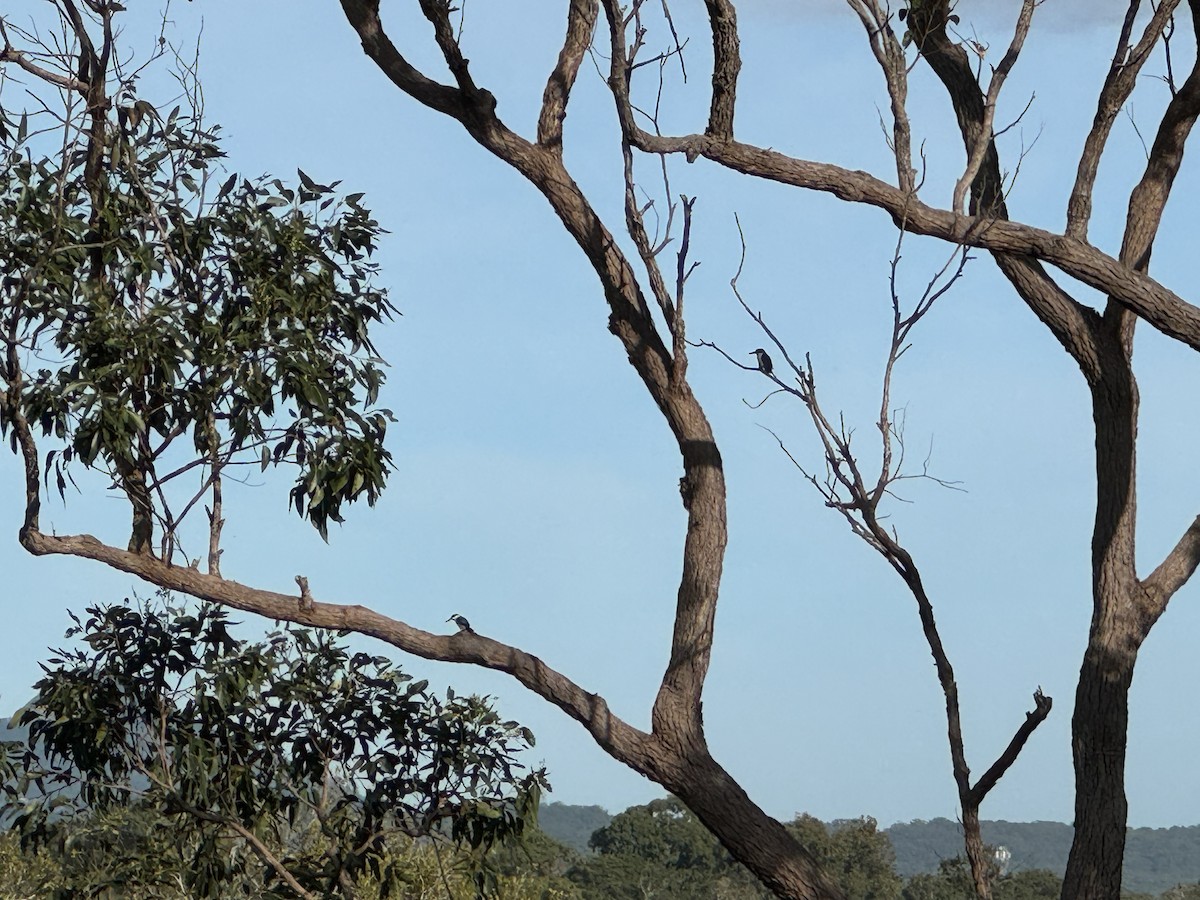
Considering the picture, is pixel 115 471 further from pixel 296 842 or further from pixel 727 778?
pixel 727 778

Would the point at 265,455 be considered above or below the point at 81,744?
above

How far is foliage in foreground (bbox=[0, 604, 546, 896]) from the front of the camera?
21.1ft

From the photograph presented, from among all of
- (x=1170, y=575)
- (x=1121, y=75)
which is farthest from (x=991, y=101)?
(x=1170, y=575)

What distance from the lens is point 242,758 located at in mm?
6539

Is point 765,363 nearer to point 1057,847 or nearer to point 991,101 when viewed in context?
point 991,101

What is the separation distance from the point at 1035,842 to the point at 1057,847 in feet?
7.44

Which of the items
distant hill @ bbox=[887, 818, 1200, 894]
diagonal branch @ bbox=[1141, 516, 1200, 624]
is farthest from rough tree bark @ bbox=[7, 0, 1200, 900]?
distant hill @ bbox=[887, 818, 1200, 894]

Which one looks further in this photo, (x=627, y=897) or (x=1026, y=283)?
(x=627, y=897)

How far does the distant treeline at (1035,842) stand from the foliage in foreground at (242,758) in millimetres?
90612

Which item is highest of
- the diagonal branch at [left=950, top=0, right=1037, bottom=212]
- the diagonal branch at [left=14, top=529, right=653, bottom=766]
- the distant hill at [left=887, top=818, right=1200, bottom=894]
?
the distant hill at [left=887, top=818, right=1200, bottom=894]

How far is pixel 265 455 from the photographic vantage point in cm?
618

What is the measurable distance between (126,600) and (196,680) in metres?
0.45

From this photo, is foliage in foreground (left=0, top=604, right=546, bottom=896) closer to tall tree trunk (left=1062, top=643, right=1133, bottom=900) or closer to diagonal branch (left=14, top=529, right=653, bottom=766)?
diagonal branch (left=14, top=529, right=653, bottom=766)

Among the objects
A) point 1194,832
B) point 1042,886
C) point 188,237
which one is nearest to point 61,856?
point 188,237
